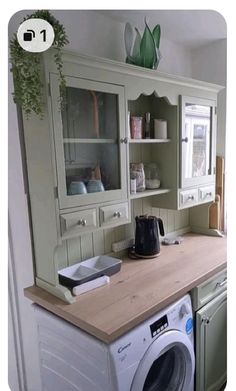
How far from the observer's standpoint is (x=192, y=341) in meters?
1.40

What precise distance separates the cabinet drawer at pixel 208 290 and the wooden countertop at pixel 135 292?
0.04 metres

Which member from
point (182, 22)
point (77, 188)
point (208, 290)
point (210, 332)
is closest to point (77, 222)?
point (77, 188)

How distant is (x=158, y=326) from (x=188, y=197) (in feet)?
2.94

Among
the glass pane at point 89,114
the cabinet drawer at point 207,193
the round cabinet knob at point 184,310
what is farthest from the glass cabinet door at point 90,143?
the cabinet drawer at point 207,193

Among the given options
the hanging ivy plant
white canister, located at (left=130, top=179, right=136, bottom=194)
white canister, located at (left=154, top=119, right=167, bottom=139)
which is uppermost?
the hanging ivy plant

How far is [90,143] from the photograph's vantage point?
136 centimetres

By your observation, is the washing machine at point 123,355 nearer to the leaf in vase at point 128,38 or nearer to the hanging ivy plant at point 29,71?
the hanging ivy plant at point 29,71

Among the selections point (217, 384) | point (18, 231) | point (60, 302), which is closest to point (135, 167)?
point (18, 231)

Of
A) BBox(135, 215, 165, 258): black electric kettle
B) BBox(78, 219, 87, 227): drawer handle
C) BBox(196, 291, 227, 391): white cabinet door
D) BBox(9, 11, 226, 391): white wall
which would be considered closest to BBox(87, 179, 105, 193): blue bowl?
BBox(78, 219, 87, 227): drawer handle

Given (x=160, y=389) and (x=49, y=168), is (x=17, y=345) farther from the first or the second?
(x=49, y=168)

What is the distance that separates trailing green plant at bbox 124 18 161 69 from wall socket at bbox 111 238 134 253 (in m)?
1.02

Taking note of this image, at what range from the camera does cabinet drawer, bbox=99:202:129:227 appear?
4.39 ft

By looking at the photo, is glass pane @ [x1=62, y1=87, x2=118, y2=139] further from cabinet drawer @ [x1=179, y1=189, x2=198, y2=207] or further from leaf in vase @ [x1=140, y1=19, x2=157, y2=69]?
cabinet drawer @ [x1=179, y1=189, x2=198, y2=207]

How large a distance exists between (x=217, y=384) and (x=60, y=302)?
1.10m
